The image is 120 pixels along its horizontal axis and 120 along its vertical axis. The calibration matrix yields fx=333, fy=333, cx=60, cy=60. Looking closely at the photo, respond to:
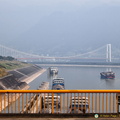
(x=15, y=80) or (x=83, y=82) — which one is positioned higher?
(x=15, y=80)

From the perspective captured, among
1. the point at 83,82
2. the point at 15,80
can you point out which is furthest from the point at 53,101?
the point at 83,82

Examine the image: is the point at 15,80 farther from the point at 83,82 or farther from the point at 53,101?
the point at 53,101

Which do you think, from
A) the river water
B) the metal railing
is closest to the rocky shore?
the river water

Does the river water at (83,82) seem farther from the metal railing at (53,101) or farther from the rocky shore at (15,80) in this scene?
the metal railing at (53,101)

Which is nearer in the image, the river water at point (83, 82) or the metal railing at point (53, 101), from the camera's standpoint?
the metal railing at point (53, 101)

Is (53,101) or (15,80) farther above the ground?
(53,101)

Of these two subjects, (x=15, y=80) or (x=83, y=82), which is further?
(x=83, y=82)

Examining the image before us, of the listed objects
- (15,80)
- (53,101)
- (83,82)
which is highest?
(53,101)

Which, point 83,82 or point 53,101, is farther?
point 83,82

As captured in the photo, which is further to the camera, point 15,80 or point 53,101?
point 15,80

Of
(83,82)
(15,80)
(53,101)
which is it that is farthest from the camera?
(83,82)

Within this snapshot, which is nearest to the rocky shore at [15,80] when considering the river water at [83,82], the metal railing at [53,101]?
the river water at [83,82]

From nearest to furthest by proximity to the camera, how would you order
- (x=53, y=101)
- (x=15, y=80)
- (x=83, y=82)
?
(x=53, y=101)
(x=15, y=80)
(x=83, y=82)
